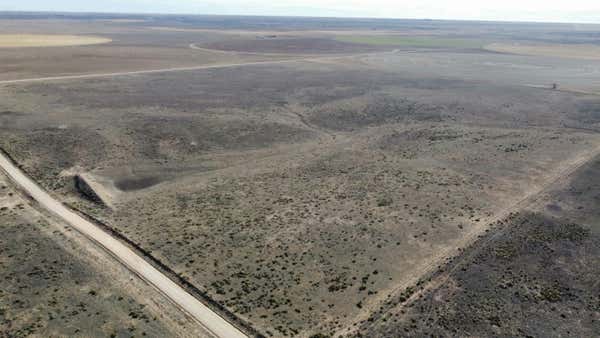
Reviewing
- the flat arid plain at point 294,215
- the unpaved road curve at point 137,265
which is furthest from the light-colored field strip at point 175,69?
the unpaved road curve at point 137,265

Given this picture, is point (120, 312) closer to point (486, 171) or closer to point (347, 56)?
point (486, 171)

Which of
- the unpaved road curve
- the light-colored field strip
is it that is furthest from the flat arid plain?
the light-colored field strip

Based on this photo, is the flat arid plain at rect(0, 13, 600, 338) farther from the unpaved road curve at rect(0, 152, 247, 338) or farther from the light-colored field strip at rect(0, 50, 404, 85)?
the light-colored field strip at rect(0, 50, 404, 85)

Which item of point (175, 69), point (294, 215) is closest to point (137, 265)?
point (294, 215)

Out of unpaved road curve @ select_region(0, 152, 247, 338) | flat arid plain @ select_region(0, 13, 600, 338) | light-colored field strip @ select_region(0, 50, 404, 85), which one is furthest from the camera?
light-colored field strip @ select_region(0, 50, 404, 85)

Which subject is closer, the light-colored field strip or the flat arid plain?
the flat arid plain

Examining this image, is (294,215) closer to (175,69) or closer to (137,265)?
(137,265)
